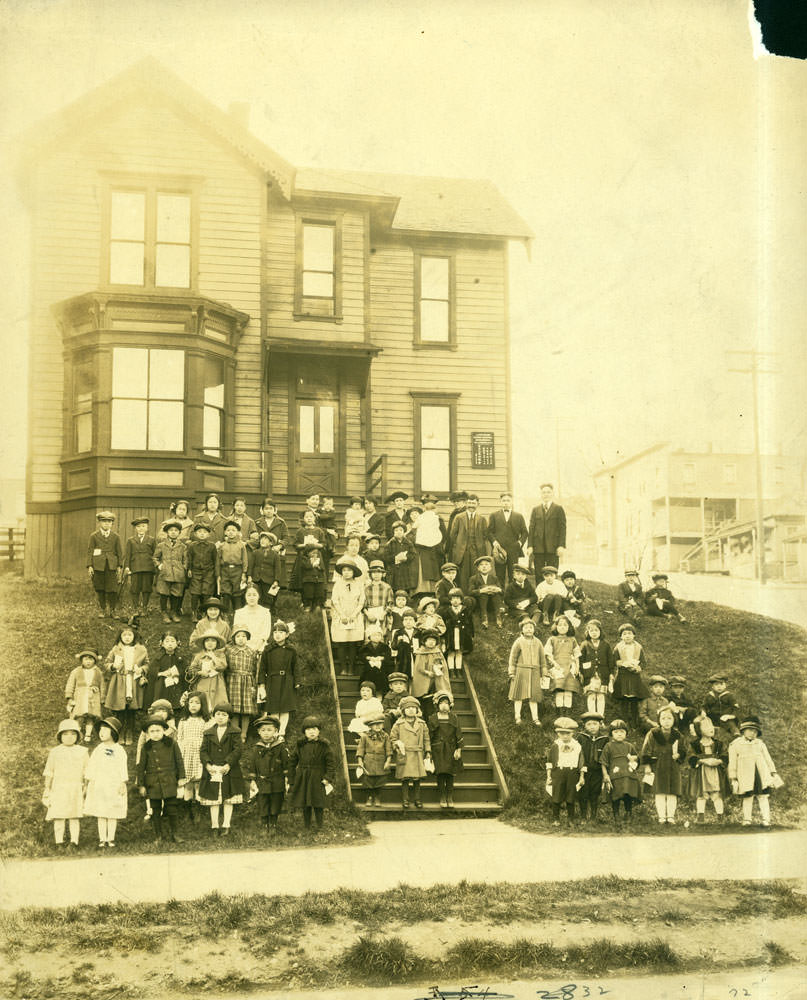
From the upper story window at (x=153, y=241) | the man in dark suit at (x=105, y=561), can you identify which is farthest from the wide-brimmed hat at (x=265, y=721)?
the upper story window at (x=153, y=241)

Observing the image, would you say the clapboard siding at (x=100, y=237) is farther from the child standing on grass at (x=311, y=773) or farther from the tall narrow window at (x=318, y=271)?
the child standing on grass at (x=311, y=773)

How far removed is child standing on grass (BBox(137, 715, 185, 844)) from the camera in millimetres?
5977

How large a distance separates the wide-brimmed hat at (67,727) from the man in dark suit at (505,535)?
14.3ft

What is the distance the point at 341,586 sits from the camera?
822 cm

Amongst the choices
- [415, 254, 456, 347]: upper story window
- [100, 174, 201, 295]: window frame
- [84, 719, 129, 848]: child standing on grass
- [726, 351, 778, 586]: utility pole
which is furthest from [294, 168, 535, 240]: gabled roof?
[84, 719, 129, 848]: child standing on grass

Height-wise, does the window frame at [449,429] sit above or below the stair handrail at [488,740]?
above

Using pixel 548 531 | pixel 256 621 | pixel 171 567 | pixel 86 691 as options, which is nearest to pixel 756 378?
pixel 548 531

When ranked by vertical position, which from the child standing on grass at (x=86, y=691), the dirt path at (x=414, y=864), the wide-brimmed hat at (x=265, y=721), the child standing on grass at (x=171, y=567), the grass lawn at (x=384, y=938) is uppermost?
the child standing on grass at (x=171, y=567)

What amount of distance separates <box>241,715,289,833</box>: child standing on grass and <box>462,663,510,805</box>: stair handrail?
1.57 meters

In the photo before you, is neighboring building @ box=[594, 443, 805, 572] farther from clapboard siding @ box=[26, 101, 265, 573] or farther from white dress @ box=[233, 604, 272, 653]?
clapboard siding @ box=[26, 101, 265, 573]

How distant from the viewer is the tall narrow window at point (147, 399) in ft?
25.6

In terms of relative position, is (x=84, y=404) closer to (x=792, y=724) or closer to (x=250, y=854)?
(x=250, y=854)

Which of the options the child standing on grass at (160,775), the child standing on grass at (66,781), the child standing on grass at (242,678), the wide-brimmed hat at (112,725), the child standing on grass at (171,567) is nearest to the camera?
the child standing on grass at (66,781)

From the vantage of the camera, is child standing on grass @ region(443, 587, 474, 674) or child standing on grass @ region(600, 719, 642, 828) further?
child standing on grass @ region(443, 587, 474, 674)
